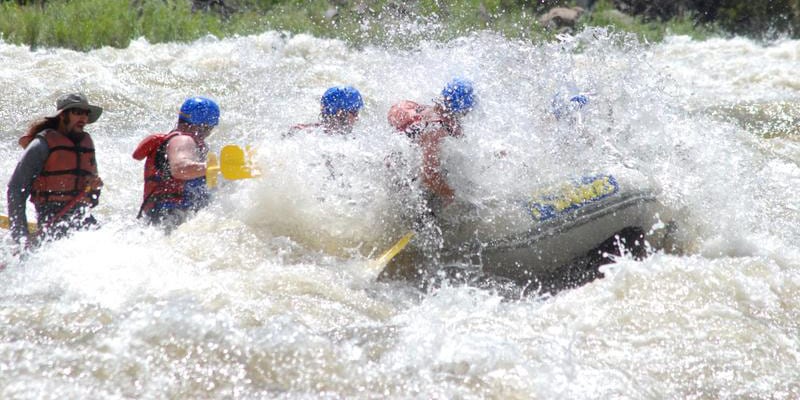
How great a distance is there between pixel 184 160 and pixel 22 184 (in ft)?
2.49

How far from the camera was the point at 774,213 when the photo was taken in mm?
5891

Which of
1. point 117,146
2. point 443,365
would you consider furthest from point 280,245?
point 117,146

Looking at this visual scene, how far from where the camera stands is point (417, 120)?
4.64 m

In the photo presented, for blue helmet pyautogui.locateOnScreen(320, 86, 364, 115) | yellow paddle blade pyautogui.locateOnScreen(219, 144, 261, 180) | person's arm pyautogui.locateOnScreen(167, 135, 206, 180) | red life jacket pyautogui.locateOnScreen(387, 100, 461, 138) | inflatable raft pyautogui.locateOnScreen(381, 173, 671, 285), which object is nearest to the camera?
yellow paddle blade pyautogui.locateOnScreen(219, 144, 261, 180)

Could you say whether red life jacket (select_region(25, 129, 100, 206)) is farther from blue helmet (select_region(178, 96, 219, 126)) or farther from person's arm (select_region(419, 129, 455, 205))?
person's arm (select_region(419, 129, 455, 205))

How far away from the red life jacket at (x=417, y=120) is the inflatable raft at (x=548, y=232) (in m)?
0.47

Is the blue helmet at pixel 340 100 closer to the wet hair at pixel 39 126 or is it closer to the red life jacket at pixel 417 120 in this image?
the red life jacket at pixel 417 120

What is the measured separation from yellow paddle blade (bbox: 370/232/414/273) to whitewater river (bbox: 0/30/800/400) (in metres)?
0.07

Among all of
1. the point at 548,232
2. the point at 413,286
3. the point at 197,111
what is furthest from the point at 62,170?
the point at 548,232

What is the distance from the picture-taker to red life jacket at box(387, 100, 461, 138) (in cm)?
451

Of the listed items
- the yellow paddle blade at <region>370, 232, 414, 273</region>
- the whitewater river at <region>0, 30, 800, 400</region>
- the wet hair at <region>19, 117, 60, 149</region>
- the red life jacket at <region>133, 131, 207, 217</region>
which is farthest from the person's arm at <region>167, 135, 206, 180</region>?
the yellow paddle blade at <region>370, 232, 414, 273</region>

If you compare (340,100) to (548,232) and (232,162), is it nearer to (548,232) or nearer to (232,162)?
(232,162)

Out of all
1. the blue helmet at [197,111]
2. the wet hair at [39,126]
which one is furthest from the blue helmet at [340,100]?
the wet hair at [39,126]

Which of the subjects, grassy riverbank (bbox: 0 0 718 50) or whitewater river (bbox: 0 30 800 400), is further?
grassy riverbank (bbox: 0 0 718 50)
